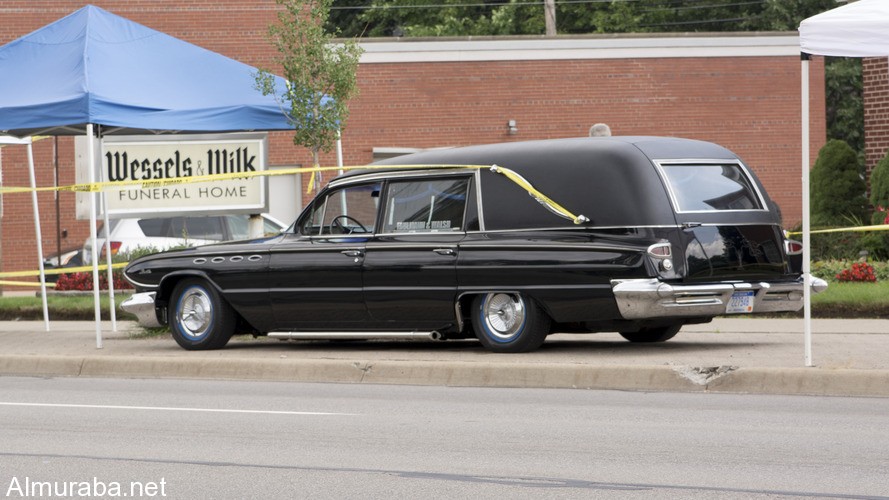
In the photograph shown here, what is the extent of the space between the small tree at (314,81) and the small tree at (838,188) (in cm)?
991

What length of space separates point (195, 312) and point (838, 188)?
13.7m

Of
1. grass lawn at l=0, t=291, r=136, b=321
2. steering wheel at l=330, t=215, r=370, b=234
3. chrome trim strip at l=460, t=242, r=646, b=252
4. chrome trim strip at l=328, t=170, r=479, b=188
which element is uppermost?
chrome trim strip at l=328, t=170, r=479, b=188

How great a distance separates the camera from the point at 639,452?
310 inches

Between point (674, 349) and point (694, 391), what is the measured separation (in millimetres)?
1797

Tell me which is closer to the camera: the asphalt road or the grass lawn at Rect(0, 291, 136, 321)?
the asphalt road

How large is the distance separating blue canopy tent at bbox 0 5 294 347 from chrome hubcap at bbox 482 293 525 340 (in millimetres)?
4271

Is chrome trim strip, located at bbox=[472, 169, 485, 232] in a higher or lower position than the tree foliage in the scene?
lower

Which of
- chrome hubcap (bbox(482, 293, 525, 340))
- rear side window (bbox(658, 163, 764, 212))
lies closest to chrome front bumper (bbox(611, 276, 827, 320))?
rear side window (bbox(658, 163, 764, 212))

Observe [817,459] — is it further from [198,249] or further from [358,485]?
[198,249]

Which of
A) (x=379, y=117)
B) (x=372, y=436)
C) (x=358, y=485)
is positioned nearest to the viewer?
(x=358, y=485)

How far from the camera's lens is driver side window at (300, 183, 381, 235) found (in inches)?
503

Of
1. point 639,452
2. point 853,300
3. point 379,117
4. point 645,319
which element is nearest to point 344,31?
point 379,117

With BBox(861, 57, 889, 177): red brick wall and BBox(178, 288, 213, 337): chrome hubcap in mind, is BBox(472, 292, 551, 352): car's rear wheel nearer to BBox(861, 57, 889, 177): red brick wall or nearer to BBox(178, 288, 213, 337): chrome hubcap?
BBox(178, 288, 213, 337): chrome hubcap

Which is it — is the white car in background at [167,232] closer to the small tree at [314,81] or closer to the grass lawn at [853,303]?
the small tree at [314,81]
